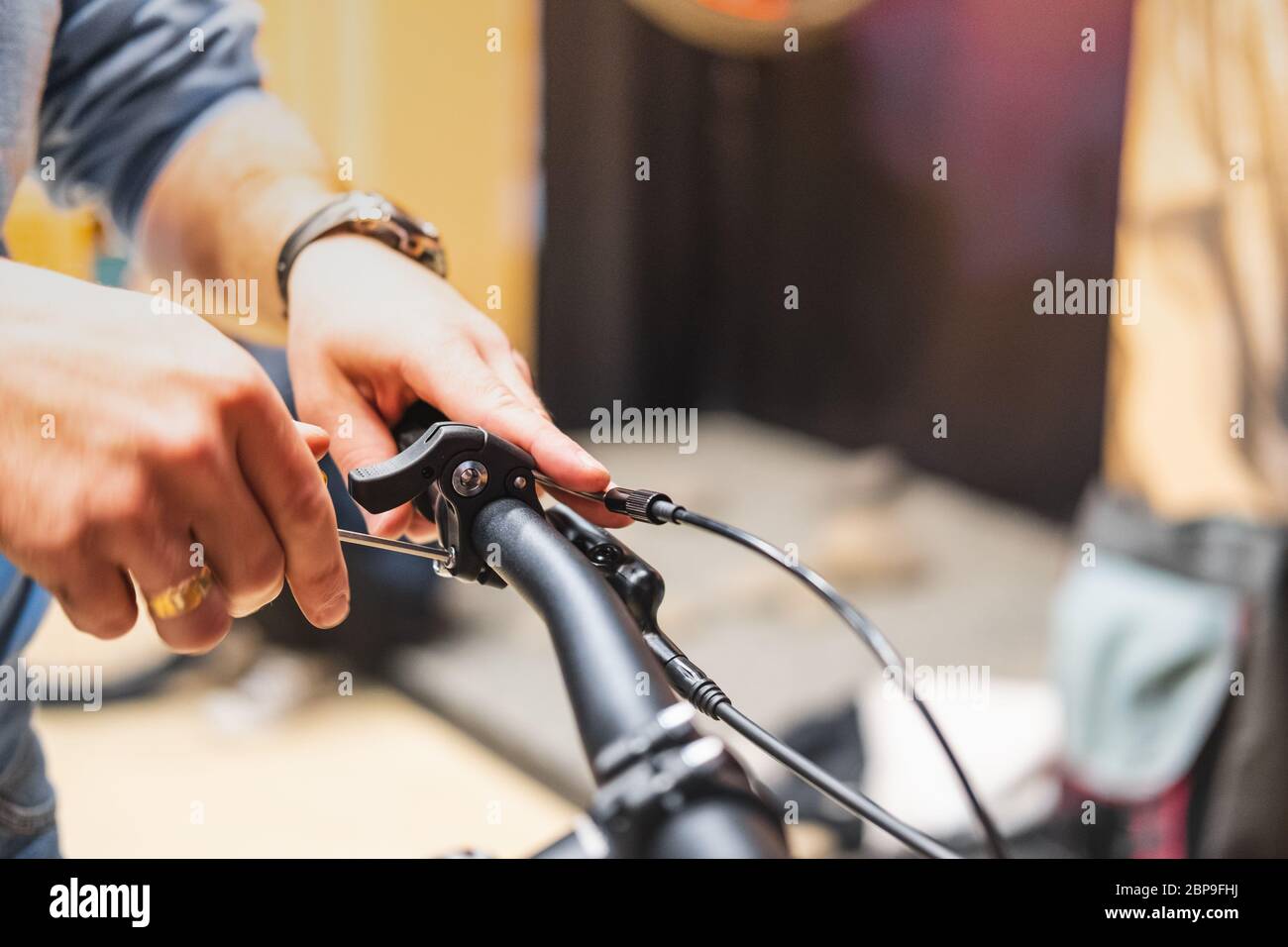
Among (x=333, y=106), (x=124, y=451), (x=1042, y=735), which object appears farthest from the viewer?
(x=1042, y=735)

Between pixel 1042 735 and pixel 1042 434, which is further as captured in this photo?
pixel 1042 434

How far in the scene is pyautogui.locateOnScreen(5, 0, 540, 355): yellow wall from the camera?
38.7 inches

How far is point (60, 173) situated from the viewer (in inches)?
20.5

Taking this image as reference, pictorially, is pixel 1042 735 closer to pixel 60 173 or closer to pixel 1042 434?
pixel 1042 434

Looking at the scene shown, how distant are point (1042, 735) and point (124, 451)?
4.32 ft

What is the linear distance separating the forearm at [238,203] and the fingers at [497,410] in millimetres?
95

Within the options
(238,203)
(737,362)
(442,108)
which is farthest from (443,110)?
(737,362)

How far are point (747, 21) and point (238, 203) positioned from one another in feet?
4.77

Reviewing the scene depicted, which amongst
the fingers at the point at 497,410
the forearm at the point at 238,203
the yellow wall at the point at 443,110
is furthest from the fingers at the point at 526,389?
the yellow wall at the point at 443,110

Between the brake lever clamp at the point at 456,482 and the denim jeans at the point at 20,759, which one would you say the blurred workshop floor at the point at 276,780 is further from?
the brake lever clamp at the point at 456,482
